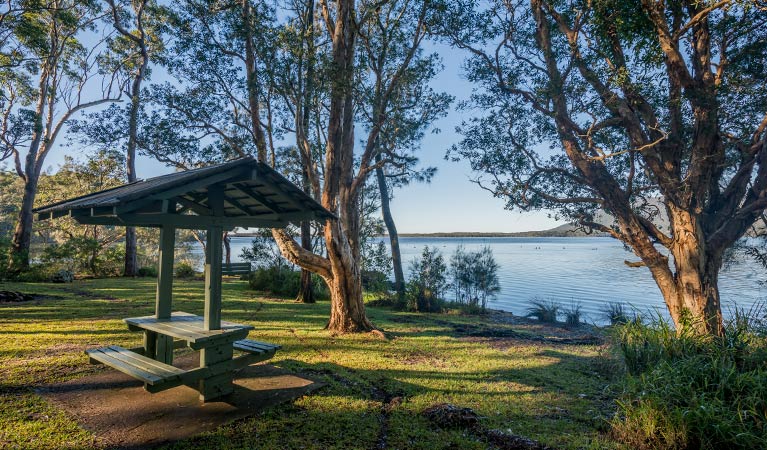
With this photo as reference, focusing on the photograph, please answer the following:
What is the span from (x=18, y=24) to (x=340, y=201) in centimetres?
1450

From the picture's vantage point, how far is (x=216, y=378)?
403 cm

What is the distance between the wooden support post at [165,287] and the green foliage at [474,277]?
1190 cm

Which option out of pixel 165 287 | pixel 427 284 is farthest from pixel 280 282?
pixel 165 287

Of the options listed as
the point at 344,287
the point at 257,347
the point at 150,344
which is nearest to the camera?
the point at 257,347

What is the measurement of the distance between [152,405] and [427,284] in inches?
443

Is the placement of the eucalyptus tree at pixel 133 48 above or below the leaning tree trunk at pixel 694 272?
above

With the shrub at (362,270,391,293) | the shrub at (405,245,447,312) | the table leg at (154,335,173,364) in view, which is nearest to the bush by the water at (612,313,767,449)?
the table leg at (154,335,173,364)

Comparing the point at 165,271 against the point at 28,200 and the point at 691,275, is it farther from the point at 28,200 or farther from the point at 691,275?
the point at 28,200

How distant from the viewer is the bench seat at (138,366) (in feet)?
11.2

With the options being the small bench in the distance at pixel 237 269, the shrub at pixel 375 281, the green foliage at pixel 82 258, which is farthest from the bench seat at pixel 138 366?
the small bench in the distance at pixel 237 269

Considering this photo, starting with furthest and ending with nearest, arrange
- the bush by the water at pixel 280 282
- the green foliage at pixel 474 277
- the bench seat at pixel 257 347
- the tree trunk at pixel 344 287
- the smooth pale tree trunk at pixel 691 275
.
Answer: the green foliage at pixel 474 277
the bush by the water at pixel 280 282
the tree trunk at pixel 344 287
the smooth pale tree trunk at pixel 691 275
the bench seat at pixel 257 347

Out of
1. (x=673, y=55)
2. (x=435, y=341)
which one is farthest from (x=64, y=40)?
(x=673, y=55)

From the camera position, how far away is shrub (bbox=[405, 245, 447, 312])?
43.4 feet

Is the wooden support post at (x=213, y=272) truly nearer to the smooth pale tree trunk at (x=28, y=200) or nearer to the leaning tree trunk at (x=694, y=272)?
the leaning tree trunk at (x=694, y=272)
